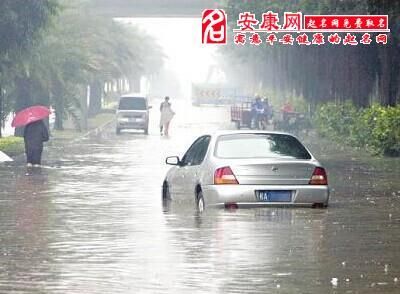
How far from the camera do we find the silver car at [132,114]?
66.6 metres

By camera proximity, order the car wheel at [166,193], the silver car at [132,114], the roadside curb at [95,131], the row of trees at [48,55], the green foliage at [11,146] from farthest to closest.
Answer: the silver car at [132,114], the roadside curb at [95,131], the row of trees at [48,55], the green foliage at [11,146], the car wheel at [166,193]

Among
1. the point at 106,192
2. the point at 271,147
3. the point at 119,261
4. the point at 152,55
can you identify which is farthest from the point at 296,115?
the point at 152,55

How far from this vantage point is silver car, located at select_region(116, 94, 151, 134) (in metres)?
66.6

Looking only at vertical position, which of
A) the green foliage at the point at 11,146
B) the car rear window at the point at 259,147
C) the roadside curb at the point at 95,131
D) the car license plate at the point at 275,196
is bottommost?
→ the roadside curb at the point at 95,131

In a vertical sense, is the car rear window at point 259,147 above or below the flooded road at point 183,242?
above

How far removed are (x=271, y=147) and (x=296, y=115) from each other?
45.0 m

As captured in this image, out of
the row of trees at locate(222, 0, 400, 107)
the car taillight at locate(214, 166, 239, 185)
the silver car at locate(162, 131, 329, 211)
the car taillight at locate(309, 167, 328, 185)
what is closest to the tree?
the row of trees at locate(222, 0, 400, 107)

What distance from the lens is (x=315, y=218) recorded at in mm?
20188

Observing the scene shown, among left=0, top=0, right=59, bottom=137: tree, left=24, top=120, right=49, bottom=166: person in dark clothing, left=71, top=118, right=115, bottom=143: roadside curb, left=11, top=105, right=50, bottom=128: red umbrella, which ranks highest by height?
left=0, top=0, right=59, bottom=137: tree

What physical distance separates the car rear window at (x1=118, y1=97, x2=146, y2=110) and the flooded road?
38.0m

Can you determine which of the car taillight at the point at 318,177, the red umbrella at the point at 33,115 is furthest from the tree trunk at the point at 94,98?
→ the car taillight at the point at 318,177

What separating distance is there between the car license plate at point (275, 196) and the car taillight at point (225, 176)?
0.39m

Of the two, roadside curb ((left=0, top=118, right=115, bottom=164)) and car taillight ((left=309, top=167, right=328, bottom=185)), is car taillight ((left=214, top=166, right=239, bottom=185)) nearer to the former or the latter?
car taillight ((left=309, top=167, right=328, bottom=185))

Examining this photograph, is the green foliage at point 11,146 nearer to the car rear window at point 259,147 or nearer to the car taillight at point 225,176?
the car rear window at point 259,147
